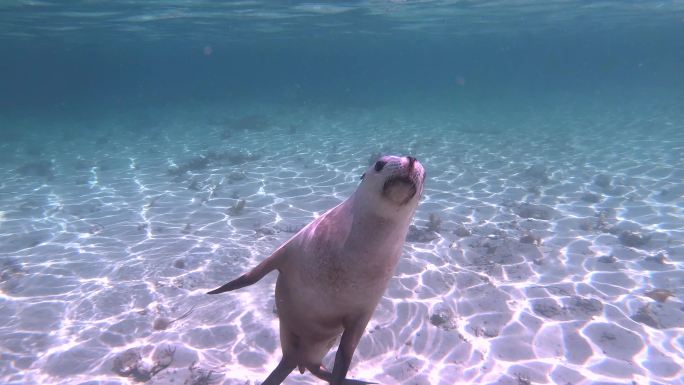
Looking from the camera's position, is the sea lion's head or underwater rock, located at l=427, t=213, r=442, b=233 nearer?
the sea lion's head

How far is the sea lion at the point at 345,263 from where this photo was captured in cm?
196

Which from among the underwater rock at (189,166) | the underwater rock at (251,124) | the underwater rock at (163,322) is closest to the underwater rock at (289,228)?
the underwater rock at (163,322)

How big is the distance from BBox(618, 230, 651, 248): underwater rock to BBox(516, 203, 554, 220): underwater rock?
1.66 m

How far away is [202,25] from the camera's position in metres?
31.2

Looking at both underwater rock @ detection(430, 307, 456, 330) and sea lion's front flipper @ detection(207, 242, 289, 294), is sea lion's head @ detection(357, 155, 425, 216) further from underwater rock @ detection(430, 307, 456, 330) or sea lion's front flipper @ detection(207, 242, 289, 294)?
underwater rock @ detection(430, 307, 456, 330)

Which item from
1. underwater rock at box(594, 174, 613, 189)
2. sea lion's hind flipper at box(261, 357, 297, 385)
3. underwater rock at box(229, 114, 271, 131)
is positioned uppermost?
sea lion's hind flipper at box(261, 357, 297, 385)

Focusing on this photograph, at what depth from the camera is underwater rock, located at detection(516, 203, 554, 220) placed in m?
10.4

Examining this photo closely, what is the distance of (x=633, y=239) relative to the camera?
8.84m

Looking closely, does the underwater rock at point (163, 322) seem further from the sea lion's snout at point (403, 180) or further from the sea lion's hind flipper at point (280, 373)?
the sea lion's snout at point (403, 180)

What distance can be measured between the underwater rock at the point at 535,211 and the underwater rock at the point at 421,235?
289 centimetres

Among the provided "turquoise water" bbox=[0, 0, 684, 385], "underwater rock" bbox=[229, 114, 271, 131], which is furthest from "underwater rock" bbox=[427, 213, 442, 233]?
"underwater rock" bbox=[229, 114, 271, 131]

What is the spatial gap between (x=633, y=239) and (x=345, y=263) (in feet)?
29.8

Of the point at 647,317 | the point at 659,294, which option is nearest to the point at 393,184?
the point at 647,317

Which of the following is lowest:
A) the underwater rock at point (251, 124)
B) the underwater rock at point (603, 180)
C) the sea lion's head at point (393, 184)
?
the underwater rock at point (251, 124)
